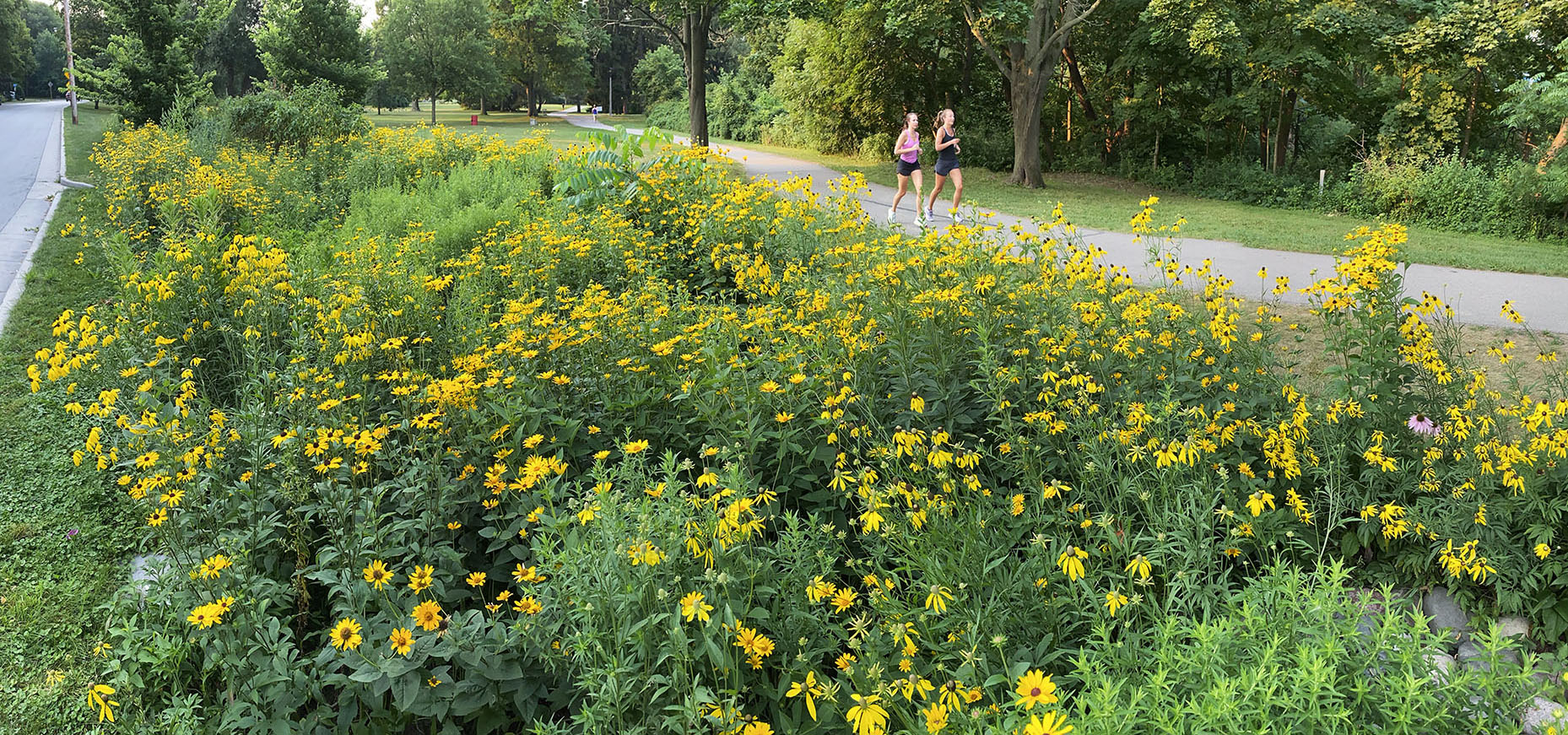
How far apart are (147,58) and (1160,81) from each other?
22.5m

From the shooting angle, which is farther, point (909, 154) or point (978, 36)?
point (978, 36)

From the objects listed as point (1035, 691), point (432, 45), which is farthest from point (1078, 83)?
point (432, 45)

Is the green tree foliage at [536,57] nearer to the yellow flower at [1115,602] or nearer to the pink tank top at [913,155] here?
the pink tank top at [913,155]

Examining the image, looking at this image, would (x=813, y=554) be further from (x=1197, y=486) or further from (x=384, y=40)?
(x=384, y=40)

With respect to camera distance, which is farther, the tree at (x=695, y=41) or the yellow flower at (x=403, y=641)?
the tree at (x=695, y=41)

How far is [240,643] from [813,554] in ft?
5.58

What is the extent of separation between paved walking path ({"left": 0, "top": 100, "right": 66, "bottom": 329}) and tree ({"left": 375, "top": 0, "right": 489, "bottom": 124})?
24563 mm

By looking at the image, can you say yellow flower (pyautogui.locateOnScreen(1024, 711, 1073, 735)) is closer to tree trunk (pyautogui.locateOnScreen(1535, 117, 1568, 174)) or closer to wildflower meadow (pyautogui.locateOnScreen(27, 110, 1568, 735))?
wildflower meadow (pyautogui.locateOnScreen(27, 110, 1568, 735))

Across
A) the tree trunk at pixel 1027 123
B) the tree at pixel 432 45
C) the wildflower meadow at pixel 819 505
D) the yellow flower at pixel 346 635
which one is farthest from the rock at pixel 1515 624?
the tree at pixel 432 45

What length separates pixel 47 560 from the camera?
3678 millimetres

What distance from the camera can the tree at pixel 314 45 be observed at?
78.0ft

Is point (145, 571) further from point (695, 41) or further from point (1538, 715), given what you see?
point (695, 41)

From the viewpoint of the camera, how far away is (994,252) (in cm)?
464

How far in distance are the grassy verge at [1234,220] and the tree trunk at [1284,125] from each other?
2483mm
